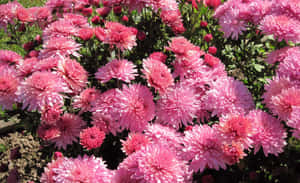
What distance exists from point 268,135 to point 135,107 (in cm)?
73

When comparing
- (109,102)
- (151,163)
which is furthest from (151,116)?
(151,163)

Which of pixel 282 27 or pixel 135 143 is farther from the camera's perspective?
pixel 282 27

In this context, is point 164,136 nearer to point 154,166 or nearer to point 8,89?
point 154,166

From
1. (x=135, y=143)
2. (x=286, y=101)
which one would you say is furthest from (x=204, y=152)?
(x=286, y=101)

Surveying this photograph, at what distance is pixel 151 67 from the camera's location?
5.34ft

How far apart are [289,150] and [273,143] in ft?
0.53

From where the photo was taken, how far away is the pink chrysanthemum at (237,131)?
4.39ft

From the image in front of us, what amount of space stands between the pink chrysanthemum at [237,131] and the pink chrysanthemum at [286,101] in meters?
0.18

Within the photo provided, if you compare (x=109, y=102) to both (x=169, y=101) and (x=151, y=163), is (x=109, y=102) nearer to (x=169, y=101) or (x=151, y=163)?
(x=169, y=101)

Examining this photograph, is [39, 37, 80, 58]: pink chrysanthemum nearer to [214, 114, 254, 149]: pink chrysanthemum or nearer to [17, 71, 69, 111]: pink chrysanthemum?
[17, 71, 69, 111]: pink chrysanthemum

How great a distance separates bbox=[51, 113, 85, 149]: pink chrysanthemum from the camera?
1692mm

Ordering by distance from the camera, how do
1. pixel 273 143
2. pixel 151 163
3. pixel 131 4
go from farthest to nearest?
pixel 131 4, pixel 273 143, pixel 151 163

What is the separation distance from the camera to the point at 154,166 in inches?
49.9

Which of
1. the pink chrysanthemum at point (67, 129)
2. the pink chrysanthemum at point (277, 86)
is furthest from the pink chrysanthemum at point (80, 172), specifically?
the pink chrysanthemum at point (277, 86)
